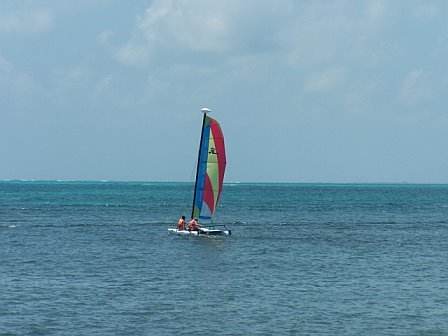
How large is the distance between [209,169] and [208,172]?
0.28 meters

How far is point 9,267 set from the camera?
146ft

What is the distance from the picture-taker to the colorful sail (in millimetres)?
63656

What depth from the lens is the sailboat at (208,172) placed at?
63.6m

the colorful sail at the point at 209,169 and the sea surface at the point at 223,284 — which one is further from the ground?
the colorful sail at the point at 209,169

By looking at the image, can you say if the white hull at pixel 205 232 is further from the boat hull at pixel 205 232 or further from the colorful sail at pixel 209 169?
the colorful sail at pixel 209 169

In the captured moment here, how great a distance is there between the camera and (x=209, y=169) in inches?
2544

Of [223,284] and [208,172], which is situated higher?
[208,172]

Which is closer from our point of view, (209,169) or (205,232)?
(205,232)

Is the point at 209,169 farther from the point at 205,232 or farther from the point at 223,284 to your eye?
the point at 223,284

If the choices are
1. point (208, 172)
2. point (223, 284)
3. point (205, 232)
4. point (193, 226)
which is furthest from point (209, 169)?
point (223, 284)

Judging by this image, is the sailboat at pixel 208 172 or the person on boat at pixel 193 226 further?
the person on boat at pixel 193 226

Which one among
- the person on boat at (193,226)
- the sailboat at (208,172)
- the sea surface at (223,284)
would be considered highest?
the sailboat at (208,172)

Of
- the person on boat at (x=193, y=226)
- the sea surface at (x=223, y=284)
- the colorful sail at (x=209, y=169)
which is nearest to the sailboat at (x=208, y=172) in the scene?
the colorful sail at (x=209, y=169)

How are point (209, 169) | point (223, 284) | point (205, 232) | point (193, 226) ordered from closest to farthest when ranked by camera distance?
point (223, 284) < point (205, 232) < point (193, 226) < point (209, 169)
